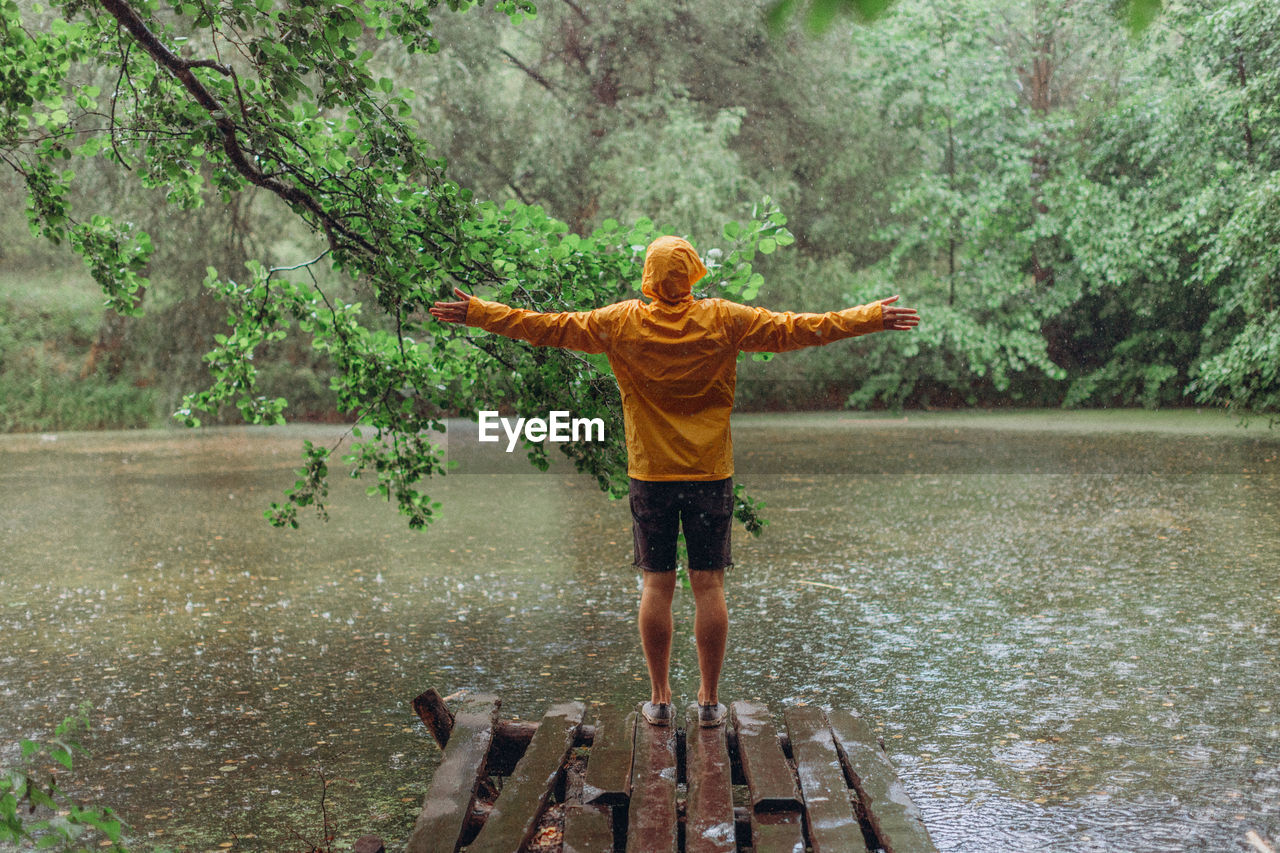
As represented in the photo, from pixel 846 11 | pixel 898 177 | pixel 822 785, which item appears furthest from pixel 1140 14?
pixel 898 177

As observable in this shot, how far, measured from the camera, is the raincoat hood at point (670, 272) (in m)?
3.79

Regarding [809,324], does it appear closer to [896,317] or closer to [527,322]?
[896,317]

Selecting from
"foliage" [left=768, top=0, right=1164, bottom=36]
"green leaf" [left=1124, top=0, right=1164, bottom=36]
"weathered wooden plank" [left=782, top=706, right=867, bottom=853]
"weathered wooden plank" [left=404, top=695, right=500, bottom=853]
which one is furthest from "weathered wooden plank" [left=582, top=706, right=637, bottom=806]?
"green leaf" [left=1124, top=0, right=1164, bottom=36]

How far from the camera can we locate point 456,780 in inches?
136

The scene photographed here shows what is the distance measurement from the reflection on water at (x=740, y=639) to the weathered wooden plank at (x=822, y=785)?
15.2 inches

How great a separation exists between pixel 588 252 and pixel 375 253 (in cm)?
91

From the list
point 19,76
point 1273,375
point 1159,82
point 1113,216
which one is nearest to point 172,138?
point 19,76

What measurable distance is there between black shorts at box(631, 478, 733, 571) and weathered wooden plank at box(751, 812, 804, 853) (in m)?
0.90

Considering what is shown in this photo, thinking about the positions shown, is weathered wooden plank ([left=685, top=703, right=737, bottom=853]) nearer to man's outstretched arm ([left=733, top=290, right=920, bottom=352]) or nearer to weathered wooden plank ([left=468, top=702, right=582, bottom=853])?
weathered wooden plank ([left=468, top=702, right=582, bottom=853])

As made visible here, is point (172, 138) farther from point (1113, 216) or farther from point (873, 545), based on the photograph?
point (1113, 216)

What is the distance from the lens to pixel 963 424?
20688mm

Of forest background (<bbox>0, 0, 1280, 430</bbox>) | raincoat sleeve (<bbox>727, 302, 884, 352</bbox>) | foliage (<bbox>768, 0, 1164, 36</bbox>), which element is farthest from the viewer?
forest background (<bbox>0, 0, 1280, 430</bbox>)

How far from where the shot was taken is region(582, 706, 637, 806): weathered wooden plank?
3326 millimetres

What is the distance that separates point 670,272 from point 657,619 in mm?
1183
